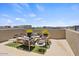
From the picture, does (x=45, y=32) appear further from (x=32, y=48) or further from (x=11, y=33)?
(x=11, y=33)

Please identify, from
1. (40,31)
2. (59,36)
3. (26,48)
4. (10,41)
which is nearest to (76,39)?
(59,36)

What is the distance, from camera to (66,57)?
334 centimetres

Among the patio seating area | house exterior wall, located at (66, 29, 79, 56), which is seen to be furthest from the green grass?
house exterior wall, located at (66, 29, 79, 56)

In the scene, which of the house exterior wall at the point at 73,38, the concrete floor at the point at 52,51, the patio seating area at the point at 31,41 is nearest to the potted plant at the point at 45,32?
the patio seating area at the point at 31,41

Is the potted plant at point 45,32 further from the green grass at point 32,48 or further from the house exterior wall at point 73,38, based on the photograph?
the house exterior wall at point 73,38

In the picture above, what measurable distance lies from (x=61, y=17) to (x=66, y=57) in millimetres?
Answer: 664

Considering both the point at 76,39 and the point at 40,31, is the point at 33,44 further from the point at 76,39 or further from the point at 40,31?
the point at 76,39

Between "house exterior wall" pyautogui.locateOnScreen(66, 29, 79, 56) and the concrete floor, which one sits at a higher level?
"house exterior wall" pyautogui.locateOnScreen(66, 29, 79, 56)

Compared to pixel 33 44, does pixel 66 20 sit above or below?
above

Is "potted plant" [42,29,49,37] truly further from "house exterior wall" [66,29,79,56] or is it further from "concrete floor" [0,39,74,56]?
"house exterior wall" [66,29,79,56]

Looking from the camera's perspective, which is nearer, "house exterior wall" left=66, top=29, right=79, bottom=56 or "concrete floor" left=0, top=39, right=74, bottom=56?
"concrete floor" left=0, top=39, right=74, bottom=56

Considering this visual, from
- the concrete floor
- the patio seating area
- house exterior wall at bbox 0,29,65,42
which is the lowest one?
the concrete floor

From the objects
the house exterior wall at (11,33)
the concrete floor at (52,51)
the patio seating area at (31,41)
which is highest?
the house exterior wall at (11,33)

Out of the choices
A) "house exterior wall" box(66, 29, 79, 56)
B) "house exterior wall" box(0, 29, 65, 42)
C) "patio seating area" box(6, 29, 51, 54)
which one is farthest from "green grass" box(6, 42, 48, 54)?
"house exterior wall" box(66, 29, 79, 56)
